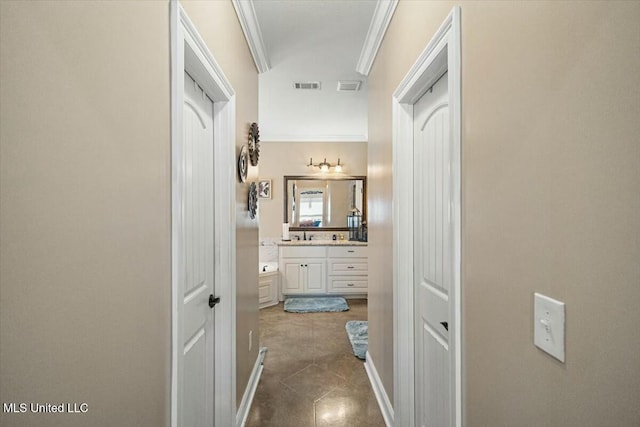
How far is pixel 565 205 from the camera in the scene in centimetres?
65

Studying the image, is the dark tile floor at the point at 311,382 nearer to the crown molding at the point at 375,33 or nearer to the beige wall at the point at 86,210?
the beige wall at the point at 86,210

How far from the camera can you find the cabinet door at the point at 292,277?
526 cm

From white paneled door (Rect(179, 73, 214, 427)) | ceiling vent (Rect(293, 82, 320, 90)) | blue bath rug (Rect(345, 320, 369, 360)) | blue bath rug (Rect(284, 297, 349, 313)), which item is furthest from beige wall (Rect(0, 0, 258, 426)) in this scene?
blue bath rug (Rect(284, 297, 349, 313))

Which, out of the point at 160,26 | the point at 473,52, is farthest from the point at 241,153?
the point at 473,52

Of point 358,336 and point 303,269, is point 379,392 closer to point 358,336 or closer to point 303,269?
point 358,336

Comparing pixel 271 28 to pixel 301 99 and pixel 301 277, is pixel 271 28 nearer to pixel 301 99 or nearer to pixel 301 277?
pixel 301 99

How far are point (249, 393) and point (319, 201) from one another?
12.3ft

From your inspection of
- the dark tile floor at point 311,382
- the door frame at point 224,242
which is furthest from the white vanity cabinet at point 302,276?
the door frame at point 224,242

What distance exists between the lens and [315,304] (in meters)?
4.91

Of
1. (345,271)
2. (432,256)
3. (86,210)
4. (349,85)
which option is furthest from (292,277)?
(86,210)

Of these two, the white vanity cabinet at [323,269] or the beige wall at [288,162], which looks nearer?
the white vanity cabinet at [323,269]

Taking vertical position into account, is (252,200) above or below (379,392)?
above

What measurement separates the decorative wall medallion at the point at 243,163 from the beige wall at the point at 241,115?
5cm

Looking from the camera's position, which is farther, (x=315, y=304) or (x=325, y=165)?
(x=325, y=165)
